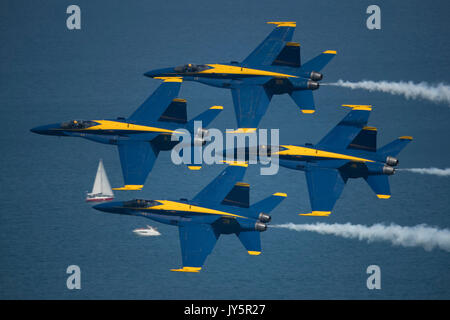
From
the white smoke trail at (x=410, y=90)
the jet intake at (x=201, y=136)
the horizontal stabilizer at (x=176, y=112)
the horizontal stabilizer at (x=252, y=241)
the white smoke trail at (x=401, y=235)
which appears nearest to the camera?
the horizontal stabilizer at (x=252, y=241)

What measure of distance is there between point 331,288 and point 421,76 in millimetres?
38051

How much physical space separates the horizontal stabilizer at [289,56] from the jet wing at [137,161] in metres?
14.6

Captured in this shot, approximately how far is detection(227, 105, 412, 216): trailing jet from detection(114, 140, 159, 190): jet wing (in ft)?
36.4

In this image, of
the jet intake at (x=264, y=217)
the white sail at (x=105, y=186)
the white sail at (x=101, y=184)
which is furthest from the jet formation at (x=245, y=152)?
the white sail at (x=105, y=186)

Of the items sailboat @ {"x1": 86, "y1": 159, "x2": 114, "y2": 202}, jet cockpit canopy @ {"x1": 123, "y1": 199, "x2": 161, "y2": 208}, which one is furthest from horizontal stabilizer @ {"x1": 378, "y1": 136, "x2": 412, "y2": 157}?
sailboat @ {"x1": 86, "y1": 159, "x2": 114, "y2": 202}

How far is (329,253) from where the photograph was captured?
14325cm

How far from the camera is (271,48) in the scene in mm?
115562

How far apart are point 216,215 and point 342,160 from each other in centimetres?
1286

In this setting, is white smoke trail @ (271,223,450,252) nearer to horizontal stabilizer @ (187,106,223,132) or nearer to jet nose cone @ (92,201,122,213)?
horizontal stabilizer @ (187,106,223,132)

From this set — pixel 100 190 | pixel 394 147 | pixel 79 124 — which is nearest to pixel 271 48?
pixel 394 147

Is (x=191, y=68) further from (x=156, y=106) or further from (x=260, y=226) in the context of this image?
(x=260, y=226)

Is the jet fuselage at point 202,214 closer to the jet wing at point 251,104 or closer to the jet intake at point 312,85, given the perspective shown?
the jet wing at point 251,104

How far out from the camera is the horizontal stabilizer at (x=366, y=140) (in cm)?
11131

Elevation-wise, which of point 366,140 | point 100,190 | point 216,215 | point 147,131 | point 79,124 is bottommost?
point 216,215
